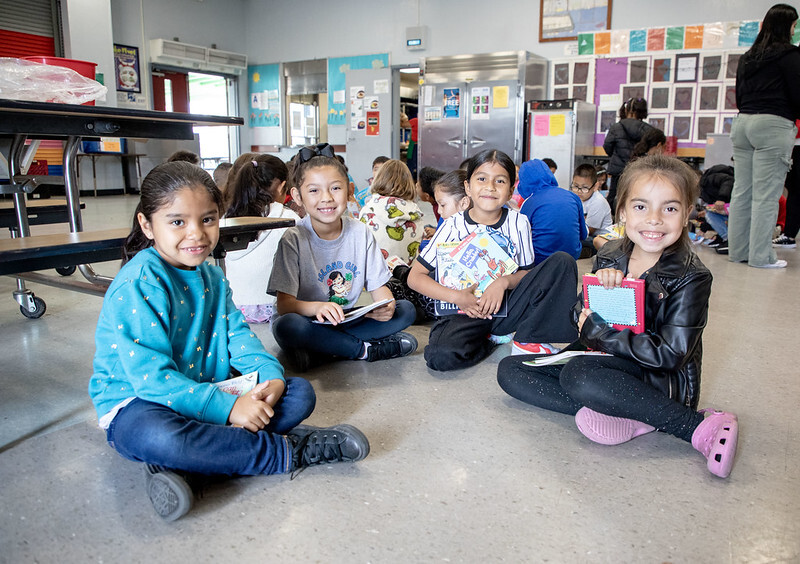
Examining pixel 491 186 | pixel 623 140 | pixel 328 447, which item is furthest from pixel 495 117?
pixel 328 447

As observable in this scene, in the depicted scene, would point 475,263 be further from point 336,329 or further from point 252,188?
point 252,188

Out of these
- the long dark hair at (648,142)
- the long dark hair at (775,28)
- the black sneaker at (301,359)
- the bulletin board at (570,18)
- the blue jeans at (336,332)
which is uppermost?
the bulletin board at (570,18)

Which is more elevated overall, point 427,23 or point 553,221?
point 427,23

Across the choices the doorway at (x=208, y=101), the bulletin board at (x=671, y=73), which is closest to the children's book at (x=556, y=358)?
the bulletin board at (x=671, y=73)

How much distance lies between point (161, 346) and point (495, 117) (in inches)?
268

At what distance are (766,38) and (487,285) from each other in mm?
2694

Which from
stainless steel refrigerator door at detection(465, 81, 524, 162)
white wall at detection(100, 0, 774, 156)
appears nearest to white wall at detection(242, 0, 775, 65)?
white wall at detection(100, 0, 774, 156)

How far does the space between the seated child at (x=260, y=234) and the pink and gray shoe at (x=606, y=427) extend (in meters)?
1.22

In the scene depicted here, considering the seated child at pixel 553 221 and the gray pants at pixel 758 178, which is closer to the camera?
the seated child at pixel 553 221

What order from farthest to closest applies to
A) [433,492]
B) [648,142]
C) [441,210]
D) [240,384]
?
[648,142] → [441,210] → [240,384] → [433,492]

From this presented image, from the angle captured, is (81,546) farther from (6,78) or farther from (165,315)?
(6,78)

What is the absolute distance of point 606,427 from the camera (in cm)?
130

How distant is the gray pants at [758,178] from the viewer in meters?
3.48

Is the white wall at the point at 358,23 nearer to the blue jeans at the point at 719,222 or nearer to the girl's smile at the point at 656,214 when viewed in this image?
the blue jeans at the point at 719,222
